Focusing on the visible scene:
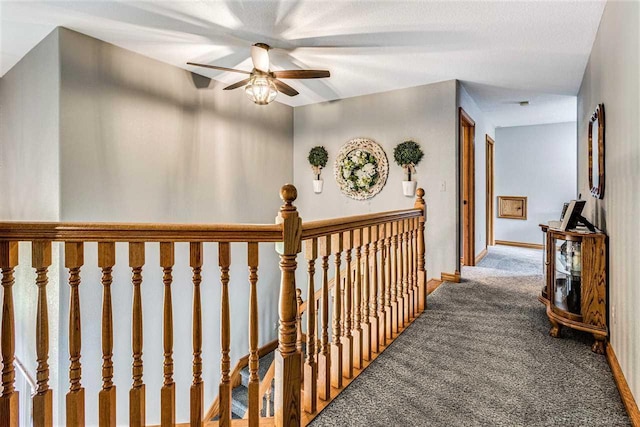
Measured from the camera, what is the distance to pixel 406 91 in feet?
13.8

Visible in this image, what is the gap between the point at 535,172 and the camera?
6.32 metres

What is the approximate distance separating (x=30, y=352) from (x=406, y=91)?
4506 millimetres

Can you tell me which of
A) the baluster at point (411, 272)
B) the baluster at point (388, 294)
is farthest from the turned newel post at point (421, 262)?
the baluster at point (388, 294)

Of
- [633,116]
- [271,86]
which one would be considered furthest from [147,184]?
[633,116]

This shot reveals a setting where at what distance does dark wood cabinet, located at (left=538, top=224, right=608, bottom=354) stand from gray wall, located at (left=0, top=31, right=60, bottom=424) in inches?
139

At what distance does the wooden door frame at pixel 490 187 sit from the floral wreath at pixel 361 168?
2587 mm

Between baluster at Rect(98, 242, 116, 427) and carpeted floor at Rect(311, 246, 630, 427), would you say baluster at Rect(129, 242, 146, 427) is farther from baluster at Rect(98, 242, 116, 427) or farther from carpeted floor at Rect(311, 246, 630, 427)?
carpeted floor at Rect(311, 246, 630, 427)

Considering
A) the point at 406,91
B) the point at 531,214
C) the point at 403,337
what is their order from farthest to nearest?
the point at 531,214
the point at 406,91
the point at 403,337

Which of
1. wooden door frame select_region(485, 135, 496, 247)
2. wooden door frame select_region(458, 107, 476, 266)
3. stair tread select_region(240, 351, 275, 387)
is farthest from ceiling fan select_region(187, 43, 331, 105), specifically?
wooden door frame select_region(485, 135, 496, 247)

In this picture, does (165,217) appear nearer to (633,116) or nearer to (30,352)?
(30,352)

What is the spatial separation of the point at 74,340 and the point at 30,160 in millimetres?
2307

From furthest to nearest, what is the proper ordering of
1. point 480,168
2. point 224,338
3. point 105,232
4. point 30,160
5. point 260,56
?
1. point 480,168
2. point 30,160
3. point 260,56
4. point 224,338
5. point 105,232

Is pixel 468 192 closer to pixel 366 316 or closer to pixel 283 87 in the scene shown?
pixel 283 87

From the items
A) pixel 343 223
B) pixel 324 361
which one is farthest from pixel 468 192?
pixel 324 361
